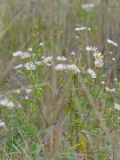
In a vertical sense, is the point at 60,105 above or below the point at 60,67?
below

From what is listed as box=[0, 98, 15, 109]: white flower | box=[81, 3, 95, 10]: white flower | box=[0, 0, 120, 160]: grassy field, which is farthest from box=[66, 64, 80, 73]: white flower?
box=[81, 3, 95, 10]: white flower

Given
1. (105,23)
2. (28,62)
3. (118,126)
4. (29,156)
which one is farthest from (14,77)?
(105,23)

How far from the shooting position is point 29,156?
1.93 meters

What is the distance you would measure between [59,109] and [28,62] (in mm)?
340

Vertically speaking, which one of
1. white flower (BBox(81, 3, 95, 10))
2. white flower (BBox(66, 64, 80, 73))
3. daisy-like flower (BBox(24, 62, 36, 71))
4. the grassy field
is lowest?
the grassy field

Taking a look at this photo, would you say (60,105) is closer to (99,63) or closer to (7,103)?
(7,103)

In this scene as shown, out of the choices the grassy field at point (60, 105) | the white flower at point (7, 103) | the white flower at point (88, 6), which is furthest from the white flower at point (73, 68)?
the white flower at point (88, 6)

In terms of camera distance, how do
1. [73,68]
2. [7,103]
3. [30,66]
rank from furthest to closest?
[30,66] → [73,68] → [7,103]

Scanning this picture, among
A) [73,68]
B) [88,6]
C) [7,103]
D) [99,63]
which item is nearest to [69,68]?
[73,68]

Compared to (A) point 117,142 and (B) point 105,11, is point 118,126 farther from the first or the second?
(B) point 105,11

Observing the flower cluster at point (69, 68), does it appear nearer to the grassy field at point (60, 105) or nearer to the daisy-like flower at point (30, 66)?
the grassy field at point (60, 105)

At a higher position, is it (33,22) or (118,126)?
(33,22)

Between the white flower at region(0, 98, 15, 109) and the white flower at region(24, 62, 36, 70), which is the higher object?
the white flower at region(24, 62, 36, 70)

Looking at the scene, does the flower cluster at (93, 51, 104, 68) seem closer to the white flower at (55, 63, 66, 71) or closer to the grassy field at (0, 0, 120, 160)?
the grassy field at (0, 0, 120, 160)
